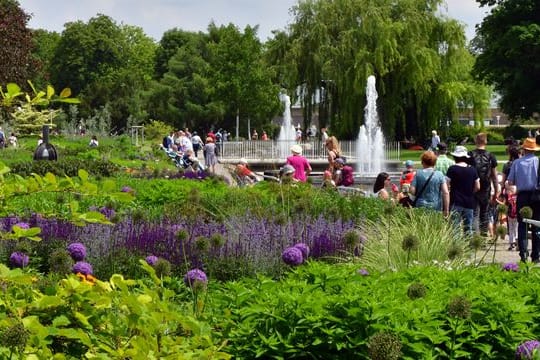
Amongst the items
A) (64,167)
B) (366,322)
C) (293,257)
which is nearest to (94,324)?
(366,322)

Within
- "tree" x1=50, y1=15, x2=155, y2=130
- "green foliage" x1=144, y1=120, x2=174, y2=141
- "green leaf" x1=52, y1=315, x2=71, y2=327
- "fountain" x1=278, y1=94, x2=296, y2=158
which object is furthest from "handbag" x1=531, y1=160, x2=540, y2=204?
"tree" x1=50, y1=15, x2=155, y2=130

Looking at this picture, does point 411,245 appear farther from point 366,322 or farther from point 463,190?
point 463,190

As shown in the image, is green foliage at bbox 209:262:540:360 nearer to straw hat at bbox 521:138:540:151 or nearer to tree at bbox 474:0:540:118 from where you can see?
straw hat at bbox 521:138:540:151

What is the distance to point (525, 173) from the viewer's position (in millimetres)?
10984

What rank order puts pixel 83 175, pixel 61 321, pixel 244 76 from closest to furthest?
pixel 61 321
pixel 83 175
pixel 244 76

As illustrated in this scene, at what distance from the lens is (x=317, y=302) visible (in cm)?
438

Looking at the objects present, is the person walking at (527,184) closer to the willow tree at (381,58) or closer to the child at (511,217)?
the child at (511,217)

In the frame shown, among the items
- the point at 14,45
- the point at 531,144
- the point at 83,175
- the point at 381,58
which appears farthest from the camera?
the point at 14,45

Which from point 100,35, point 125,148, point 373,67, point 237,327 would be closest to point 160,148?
point 125,148

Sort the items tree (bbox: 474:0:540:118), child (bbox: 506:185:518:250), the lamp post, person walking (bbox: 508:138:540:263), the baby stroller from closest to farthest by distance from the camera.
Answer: person walking (bbox: 508:138:540:263) < child (bbox: 506:185:518:250) < the lamp post < the baby stroller < tree (bbox: 474:0:540:118)

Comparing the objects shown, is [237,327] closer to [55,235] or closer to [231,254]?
[231,254]

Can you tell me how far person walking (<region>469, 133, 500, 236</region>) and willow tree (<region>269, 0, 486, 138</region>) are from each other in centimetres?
2826

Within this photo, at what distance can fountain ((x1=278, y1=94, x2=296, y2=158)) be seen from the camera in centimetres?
4206

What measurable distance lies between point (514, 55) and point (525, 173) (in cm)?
3719
